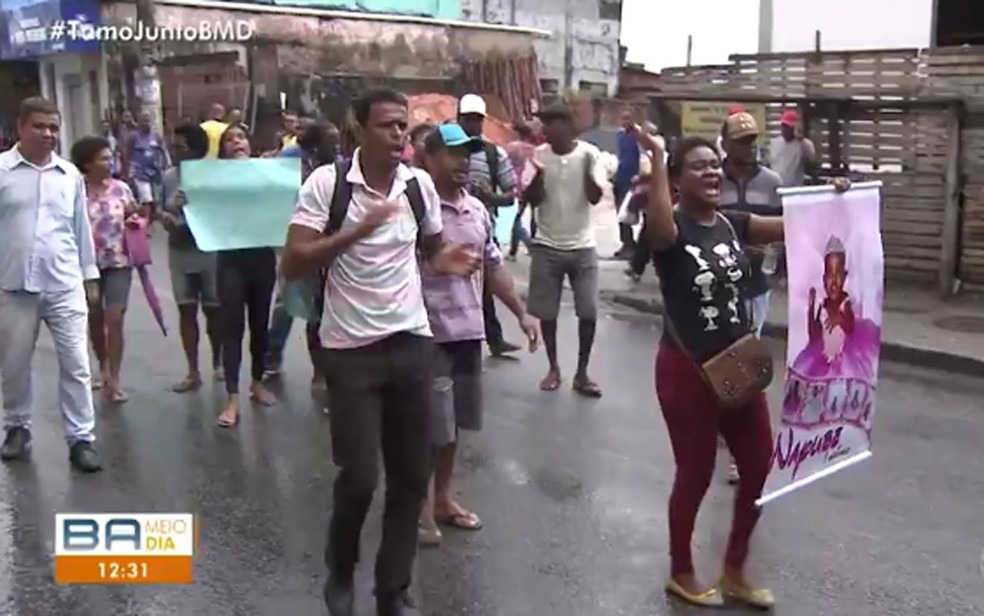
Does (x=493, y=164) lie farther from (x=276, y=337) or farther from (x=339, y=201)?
(x=339, y=201)

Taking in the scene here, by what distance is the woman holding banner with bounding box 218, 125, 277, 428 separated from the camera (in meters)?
7.54

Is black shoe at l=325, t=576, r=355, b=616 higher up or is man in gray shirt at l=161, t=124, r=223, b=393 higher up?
man in gray shirt at l=161, t=124, r=223, b=393

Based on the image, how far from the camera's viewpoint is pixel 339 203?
4285 mm

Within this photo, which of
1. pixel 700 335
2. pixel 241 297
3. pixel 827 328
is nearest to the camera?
pixel 700 335

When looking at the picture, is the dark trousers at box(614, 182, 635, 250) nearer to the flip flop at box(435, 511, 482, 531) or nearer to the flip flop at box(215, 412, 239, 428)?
the flip flop at box(215, 412, 239, 428)

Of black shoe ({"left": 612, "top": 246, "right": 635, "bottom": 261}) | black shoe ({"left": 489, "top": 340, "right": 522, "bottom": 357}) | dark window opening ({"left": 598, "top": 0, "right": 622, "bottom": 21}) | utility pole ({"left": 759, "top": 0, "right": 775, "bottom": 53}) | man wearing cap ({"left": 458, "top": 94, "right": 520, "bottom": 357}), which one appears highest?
dark window opening ({"left": 598, "top": 0, "right": 622, "bottom": 21})

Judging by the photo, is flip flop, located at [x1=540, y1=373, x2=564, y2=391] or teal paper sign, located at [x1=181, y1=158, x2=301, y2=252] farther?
flip flop, located at [x1=540, y1=373, x2=564, y2=391]

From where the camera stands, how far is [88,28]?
2253 cm

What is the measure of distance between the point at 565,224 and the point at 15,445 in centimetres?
356

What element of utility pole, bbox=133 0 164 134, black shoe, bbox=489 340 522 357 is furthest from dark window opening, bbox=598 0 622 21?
black shoe, bbox=489 340 522 357

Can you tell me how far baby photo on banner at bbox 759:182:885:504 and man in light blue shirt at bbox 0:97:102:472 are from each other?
11.8 feet

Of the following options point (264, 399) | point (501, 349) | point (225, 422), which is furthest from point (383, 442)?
point (501, 349)

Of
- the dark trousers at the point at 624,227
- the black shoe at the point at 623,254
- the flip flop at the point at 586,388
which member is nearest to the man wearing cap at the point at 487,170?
the flip flop at the point at 586,388

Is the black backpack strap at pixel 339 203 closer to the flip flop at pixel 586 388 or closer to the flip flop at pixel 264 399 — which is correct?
the flip flop at pixel 264 399
